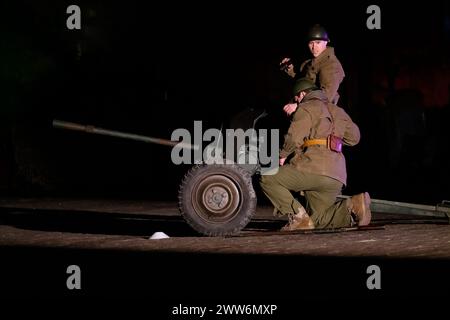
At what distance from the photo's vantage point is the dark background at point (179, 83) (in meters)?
16.9

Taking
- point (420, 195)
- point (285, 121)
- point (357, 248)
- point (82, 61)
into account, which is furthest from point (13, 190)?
point (357, 248)

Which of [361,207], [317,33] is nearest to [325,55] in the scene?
[317,33]

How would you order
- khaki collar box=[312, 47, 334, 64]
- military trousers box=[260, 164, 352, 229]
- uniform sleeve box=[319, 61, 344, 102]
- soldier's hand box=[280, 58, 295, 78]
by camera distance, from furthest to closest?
soldier's hand box=[280, 58, 295, 78]
khaki collar box=[312, 47, 334, 64]
uniform sleeve box=[319, 61, 344, 102]
military trousers box=[260, 164, 352, 229]

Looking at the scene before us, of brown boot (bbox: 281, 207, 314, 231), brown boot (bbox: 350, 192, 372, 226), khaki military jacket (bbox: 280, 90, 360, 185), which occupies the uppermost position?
khaki military jacket (bbox: 280, 90, 360, 185)

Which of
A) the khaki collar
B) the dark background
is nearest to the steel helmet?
the khaki collar

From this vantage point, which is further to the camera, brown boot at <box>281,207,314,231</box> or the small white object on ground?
brown boot at <box>281,207,314,231</box>

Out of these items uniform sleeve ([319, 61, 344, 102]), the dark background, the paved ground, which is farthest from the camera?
the dark background

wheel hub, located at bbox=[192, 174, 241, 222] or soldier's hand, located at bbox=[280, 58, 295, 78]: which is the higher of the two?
soldier's hand, located at bbox=[280, 58, 295, 78]

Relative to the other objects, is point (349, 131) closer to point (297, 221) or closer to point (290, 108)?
point (290, 108)

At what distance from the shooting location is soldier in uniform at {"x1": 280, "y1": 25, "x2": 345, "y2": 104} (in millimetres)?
10109

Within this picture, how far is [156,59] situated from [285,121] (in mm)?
9787

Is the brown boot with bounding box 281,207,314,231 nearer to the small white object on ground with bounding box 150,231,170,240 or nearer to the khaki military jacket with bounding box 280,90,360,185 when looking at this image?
the khaki military jacket with bounding box 280,90,360,185

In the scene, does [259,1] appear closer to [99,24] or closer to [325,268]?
[99,24]

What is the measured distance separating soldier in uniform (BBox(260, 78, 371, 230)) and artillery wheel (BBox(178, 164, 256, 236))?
327 millimetres
